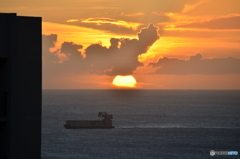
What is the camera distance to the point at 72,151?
3792 inches

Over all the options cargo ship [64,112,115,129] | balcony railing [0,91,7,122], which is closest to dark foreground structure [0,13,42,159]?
balcony railing [0,91,7,122]

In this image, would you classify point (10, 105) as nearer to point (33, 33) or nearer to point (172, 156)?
point (33, 33)

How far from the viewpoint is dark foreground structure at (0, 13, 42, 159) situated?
11.3 metres

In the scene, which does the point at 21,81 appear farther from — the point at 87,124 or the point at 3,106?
the point at 87,124

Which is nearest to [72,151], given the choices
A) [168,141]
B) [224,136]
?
[168,141]

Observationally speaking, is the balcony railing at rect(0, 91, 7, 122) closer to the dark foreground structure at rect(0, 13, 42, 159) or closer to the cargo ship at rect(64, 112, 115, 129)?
the dark foreground structure at rect(0, 13, 42, 159)

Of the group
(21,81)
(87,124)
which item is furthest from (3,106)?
(87,124)

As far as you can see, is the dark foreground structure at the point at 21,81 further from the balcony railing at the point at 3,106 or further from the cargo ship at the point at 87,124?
the cargo ship at the point at 87,124

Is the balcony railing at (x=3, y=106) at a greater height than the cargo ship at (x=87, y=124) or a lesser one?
lesser

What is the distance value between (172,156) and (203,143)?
67.7 feet

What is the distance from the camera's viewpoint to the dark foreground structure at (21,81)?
11.3 metres

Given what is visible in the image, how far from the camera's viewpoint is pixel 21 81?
37.2 feet

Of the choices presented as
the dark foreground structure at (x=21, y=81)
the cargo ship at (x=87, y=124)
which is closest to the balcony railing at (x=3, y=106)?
the dark foreground structure at (x=21, y=81)

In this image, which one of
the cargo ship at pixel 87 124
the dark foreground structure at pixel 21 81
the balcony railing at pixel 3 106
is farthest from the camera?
the cargo ship at pixel 87 124
